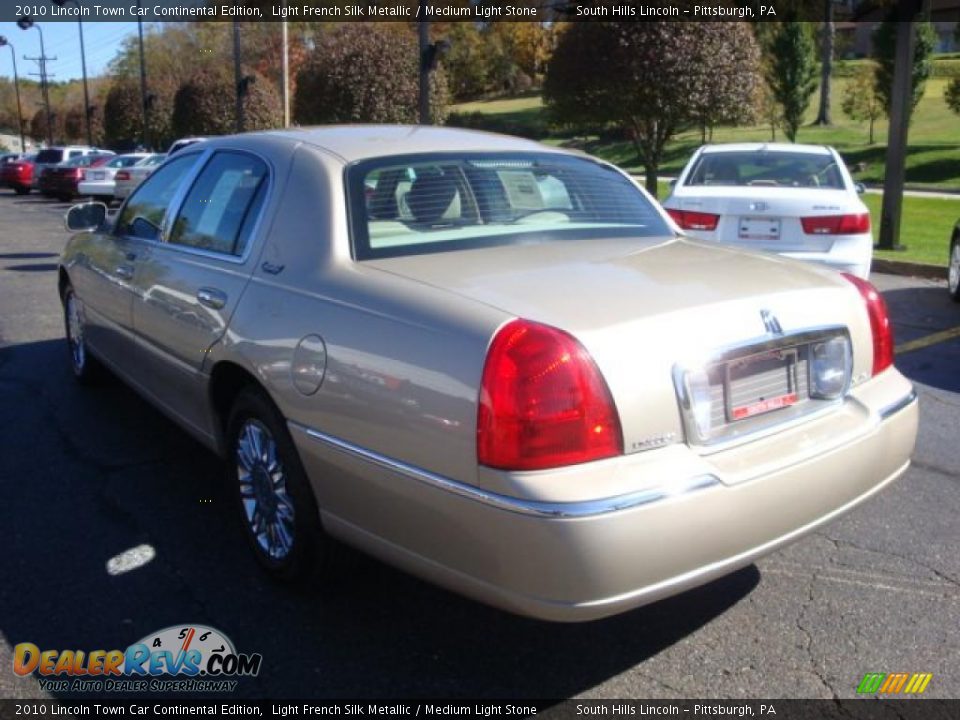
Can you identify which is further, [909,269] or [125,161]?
[125,161]

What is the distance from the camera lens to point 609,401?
8.27 feet

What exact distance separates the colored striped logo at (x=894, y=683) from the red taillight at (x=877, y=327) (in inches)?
39.9

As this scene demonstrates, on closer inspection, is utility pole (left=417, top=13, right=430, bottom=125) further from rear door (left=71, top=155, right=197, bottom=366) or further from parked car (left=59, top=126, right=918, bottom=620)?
parked car (left=59, top=126, right=918, bottom=620)

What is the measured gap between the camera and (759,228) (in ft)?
25.4

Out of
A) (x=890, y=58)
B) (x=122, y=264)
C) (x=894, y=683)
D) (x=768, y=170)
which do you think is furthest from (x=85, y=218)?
(x=890, y=58)

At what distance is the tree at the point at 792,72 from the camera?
139ft

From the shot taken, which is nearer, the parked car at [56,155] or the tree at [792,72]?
the parked car at [56,155]

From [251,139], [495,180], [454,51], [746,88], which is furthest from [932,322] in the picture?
[454,51]

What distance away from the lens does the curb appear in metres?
10.9

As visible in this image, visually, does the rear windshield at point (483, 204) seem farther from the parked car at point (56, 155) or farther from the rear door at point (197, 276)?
the parked car at point (56, 155)

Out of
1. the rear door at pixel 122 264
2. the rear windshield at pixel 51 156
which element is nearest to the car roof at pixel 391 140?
the rear door at pixel 122 264

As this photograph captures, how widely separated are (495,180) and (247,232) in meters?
0.99

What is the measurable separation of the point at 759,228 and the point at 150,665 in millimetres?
6130

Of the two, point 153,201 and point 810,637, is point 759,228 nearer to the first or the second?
point 153,201
